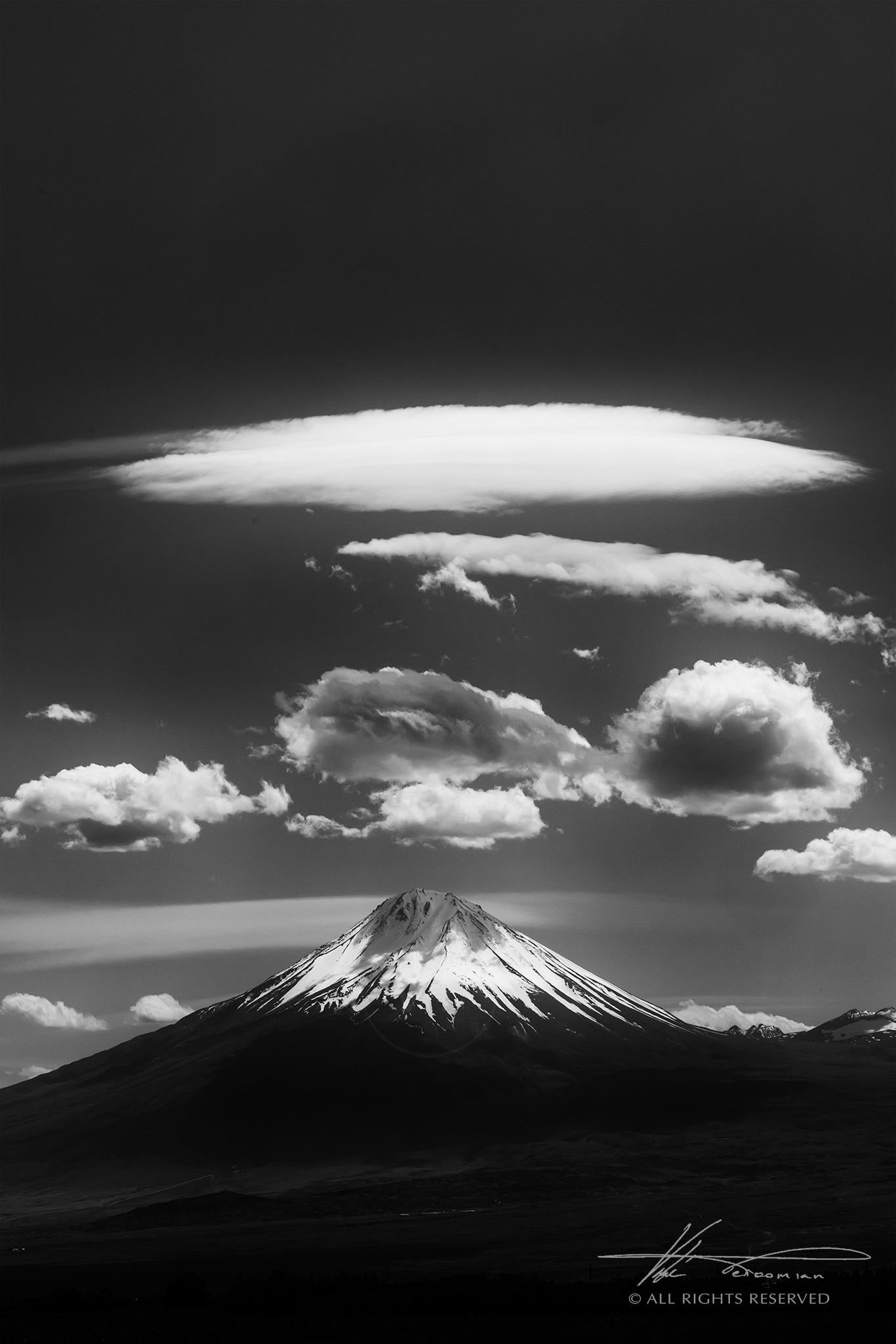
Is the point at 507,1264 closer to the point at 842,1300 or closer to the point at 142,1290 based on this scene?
the point at 142,1290

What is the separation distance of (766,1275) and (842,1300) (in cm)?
2413

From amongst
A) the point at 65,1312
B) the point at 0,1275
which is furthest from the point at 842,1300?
the point at 0,1275

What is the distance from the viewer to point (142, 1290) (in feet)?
514
